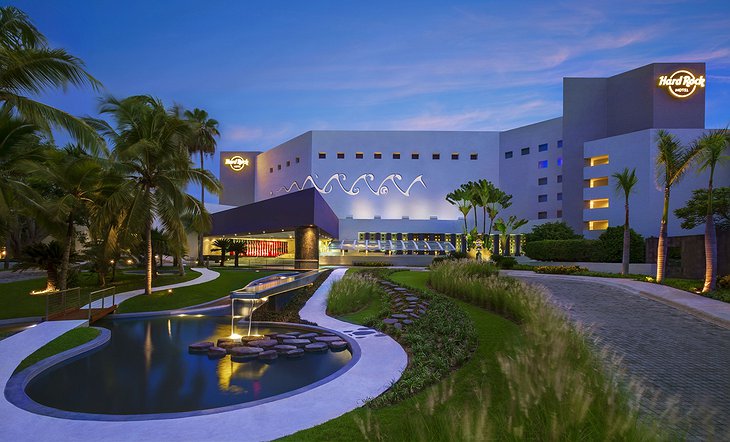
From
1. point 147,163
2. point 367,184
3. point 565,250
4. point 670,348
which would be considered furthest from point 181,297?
point 367,184

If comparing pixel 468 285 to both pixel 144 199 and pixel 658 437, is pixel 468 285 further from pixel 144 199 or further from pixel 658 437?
pixel 144 199

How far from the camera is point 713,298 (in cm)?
1446

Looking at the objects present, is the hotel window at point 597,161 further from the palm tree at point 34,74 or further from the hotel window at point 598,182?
the palm tree at point 34,74

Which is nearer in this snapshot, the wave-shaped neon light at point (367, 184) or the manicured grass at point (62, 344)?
the manicured grass at point (62, 344)

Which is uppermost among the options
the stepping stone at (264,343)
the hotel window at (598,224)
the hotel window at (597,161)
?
the hotel window at (597,161)

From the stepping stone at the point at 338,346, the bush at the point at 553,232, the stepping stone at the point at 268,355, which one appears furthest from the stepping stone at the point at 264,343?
the bush at the point at 553,232

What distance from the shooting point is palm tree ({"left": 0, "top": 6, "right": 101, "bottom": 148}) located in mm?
8320

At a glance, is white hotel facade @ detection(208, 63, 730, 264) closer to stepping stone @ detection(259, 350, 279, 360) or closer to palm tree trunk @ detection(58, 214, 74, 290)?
palm tree trunk @ detection(58, 214, 74, 290)

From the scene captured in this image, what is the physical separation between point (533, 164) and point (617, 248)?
1951 cm

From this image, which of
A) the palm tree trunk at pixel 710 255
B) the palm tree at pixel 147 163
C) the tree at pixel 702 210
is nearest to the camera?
the palm tree trunk at pixel 710 255

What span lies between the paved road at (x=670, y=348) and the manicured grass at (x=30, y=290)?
1616 cm

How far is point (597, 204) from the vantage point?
43.6 m

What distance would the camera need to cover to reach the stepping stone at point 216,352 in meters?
9.31

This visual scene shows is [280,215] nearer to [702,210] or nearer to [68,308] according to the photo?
[68,308]
